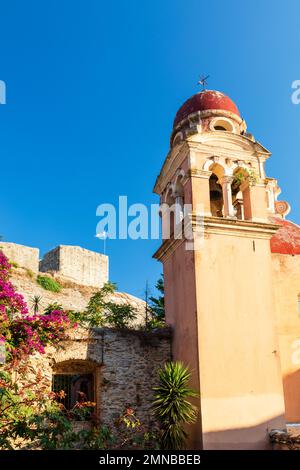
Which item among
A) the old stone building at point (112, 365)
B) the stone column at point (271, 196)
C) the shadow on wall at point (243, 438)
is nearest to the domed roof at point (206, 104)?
the stone column at point (271, 196)

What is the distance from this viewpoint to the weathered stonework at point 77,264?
36.1m

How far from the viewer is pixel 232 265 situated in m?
13.5

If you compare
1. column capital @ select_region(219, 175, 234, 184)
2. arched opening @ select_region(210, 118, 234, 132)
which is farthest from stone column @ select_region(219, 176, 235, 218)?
arched opening @ select_region(210, 118, 234, 132)

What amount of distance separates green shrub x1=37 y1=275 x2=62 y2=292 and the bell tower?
18.3 metres

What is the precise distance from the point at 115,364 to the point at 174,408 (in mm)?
2503

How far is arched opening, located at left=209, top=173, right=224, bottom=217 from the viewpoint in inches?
642

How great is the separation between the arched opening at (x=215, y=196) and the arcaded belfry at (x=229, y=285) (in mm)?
33

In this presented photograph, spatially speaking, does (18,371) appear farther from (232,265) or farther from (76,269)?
(76,269)

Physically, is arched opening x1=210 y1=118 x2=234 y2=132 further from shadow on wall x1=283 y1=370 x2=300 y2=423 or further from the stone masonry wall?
shadow on wall x1=283 y1=370 x2=300 y2=423

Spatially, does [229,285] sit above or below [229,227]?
below

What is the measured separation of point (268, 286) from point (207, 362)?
286cm

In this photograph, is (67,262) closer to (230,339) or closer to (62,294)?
(62,294)

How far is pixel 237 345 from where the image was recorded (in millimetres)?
12750

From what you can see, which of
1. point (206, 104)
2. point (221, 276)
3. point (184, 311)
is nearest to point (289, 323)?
point (221, 276)
